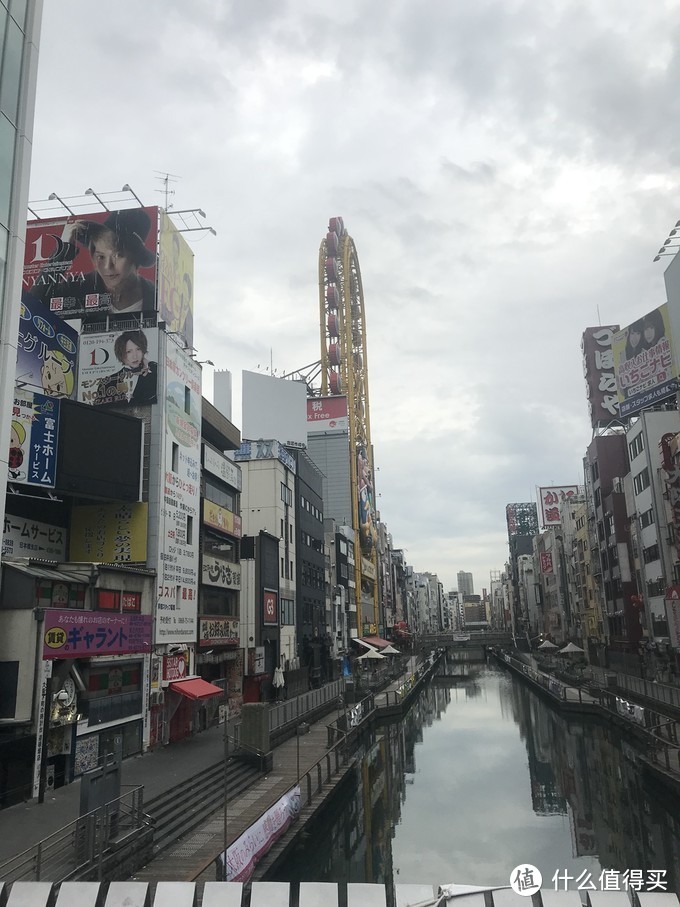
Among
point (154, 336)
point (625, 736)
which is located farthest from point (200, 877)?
point (625, 736)

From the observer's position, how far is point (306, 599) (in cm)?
6462

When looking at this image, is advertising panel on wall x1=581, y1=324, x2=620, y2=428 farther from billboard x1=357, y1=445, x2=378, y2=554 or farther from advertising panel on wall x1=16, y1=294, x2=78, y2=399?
advertising panel on wall x1=16, y1=294, x2=78, y2=399

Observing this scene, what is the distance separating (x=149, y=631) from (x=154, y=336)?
14752mm

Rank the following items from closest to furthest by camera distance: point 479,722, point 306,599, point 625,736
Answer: point 625,736 → point 479,722 → point 306,599

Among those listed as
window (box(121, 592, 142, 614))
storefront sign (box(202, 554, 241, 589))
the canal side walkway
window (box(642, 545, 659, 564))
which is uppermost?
window (box(642, 545, 659, 564))

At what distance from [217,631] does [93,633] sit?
576 inches

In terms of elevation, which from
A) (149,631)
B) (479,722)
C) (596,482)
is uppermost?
(596,482)

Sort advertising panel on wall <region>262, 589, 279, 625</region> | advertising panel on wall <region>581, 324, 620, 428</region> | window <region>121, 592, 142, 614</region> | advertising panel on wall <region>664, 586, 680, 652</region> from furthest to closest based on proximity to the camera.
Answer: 1. advertising panel on wall <region>581, 324, 620, 428</region>
2. advertising panel on wall <region>664, 586, 680, 652</region>
3. advertising panel on wall <region>262, 589, 279, 625</region>
4. window <region>121, 592, 142, 614</region>

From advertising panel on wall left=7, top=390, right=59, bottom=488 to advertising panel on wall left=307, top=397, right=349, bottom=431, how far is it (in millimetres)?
64889

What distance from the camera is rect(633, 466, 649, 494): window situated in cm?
6228

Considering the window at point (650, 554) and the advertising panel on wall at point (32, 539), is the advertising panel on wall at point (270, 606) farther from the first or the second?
the window at point (650, 554)

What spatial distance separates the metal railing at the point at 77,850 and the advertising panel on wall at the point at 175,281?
91.3 feet

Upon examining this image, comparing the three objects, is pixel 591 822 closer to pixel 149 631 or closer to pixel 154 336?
pixel 149 631

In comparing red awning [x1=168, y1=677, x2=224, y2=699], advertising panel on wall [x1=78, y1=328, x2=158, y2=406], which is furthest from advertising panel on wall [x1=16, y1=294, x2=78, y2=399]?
red awning [x1=168, y1=677, x2=224, y2=699]
